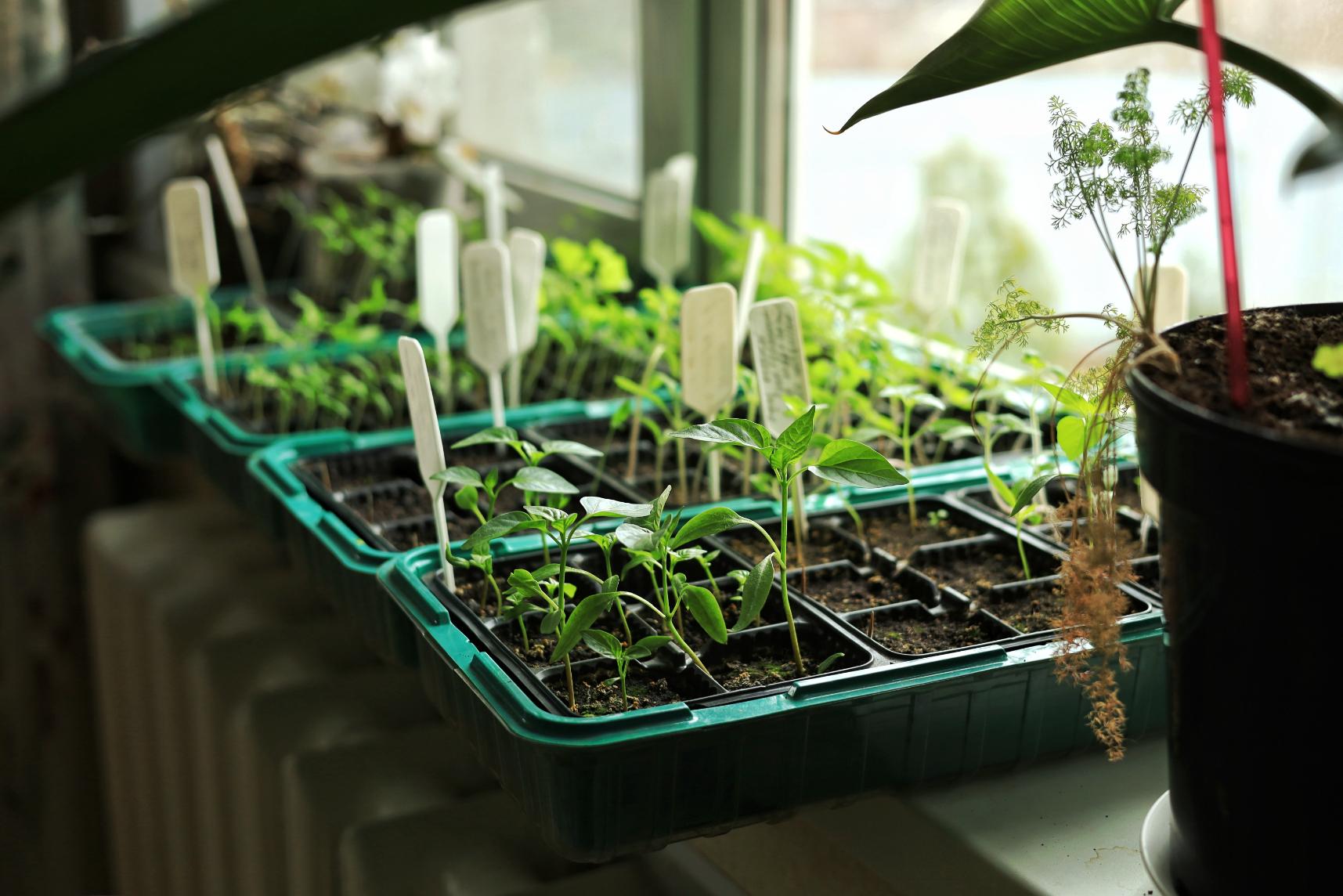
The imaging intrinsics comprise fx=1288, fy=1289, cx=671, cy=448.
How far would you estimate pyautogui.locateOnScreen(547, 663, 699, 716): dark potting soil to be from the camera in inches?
28.6

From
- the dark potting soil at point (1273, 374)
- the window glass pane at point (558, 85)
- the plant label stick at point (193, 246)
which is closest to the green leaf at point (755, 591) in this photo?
the dark potting soil at point (1273, 374)

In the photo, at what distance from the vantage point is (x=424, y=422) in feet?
2.66

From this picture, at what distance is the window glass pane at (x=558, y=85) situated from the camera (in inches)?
71.5

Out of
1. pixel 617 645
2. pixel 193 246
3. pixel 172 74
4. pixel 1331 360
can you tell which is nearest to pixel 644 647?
pixel 617 645

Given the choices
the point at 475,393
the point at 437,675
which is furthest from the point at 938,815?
the point at 475,393

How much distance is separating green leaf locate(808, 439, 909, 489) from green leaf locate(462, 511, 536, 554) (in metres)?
0.17

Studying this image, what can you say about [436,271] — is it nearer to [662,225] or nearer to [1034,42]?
Answer: [662,225]

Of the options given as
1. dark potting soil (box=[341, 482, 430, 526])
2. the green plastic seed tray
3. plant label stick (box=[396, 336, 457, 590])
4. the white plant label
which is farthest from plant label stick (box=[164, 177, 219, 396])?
the white plant label

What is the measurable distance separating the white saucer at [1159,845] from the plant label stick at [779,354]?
0.33 metres

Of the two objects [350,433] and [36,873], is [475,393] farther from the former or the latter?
[36,873]

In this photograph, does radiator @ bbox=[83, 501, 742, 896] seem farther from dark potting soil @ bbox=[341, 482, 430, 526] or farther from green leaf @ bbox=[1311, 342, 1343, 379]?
green leaf @ bbox=[1311, 342, 1343, 379]

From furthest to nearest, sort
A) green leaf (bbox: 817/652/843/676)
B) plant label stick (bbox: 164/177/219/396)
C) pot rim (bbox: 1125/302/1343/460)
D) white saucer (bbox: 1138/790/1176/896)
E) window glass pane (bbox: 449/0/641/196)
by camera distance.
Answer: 1. window glass pane (bbox: 449/0/641/196)
2. plant label stick (bbox: 164/177/219/396)
3. green leaf (bbox: 817/652/843/676)
4. white saucer (bbox: 1138/790/1176/896)
5. pot rim (bbox: 1125/302/1343/460)

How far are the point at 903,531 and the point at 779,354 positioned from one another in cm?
19

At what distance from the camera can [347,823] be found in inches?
37.2
